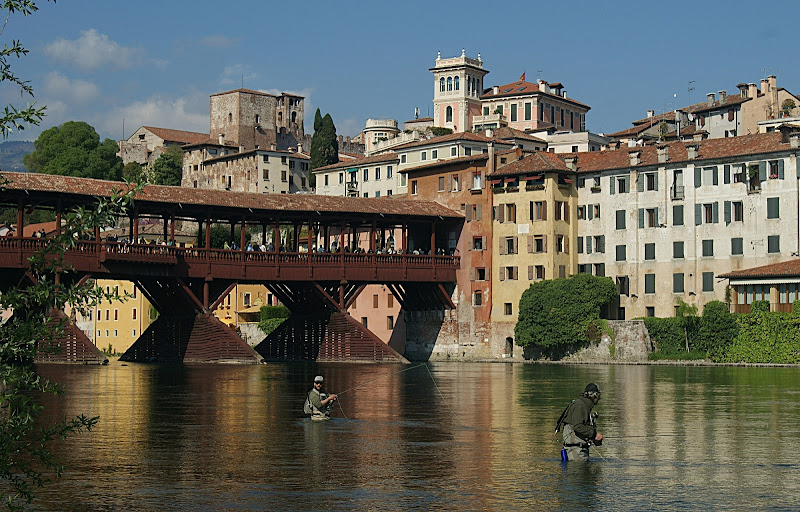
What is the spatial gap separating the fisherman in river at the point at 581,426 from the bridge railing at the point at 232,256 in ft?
119

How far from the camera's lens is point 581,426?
19.3m

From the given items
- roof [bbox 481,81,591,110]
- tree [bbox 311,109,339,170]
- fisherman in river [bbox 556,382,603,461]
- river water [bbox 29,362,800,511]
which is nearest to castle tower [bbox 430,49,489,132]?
roof [bbox 481,81,591,110]

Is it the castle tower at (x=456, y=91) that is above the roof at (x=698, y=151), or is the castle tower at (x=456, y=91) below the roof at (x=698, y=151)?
above

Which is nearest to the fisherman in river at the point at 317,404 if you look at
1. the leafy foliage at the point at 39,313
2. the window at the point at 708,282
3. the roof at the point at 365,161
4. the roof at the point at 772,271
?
the leafy foliage at the point at 39,313

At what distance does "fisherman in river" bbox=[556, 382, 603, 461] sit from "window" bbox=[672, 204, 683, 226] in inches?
1991

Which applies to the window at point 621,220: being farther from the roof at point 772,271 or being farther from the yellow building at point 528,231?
the roof at point 772,271

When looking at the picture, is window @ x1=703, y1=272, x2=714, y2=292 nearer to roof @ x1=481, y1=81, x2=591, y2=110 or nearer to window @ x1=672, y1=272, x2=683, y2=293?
window @ x1=672, y1=272, x2=683, y2=293

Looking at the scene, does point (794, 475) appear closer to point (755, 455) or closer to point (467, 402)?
point (755, 455)

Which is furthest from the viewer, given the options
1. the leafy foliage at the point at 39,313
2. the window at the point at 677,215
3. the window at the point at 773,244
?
the window at the point at 677,215

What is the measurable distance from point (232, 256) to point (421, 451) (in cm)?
4421

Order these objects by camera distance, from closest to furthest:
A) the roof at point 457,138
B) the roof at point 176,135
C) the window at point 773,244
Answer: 1. the window at point 773,244
2. the roof at point 457,138
3. the roof at point 176,135

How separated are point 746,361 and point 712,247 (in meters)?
7.11

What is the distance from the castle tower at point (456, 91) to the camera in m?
148

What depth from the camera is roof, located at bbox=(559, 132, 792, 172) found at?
218ft
